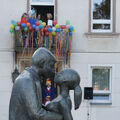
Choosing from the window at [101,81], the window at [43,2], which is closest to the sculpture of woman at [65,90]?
the window at [43,2]

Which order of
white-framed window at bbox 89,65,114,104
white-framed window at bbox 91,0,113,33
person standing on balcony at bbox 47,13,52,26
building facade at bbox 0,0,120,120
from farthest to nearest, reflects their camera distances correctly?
white-framed window at bbox 89,65,114,104
white-framed window at bbox 91,0,113,33
building facade at bbox 0,0,120,120
person standing on balcony at bbox 47,13,52,26

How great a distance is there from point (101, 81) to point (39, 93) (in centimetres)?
1286

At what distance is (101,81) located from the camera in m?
16.8

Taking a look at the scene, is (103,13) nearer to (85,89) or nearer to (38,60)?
(85,89)

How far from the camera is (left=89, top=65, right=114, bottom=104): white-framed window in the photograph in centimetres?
1653

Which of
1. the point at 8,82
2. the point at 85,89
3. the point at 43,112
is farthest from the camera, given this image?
the point at 8,82

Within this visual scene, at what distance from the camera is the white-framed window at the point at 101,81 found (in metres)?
16.5

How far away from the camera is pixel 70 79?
4023 mm

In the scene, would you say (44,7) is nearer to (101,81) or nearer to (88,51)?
(88,51)

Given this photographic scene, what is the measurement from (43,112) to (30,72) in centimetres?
34

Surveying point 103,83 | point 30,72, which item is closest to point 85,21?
point 103,83

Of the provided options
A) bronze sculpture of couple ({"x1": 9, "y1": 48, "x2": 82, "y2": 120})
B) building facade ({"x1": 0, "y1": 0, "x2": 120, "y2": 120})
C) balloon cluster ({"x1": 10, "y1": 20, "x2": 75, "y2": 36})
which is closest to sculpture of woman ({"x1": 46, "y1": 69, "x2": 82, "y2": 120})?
bronze sculpture of couple ({"x1": 9, "y1": 48, "x2": 82, "y2": 120})

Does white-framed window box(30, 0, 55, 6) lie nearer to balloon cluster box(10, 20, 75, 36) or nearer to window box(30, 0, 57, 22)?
window box(30, 0, 57, 22)

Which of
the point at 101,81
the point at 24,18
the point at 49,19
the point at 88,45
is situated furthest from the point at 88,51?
the point at 24,18
